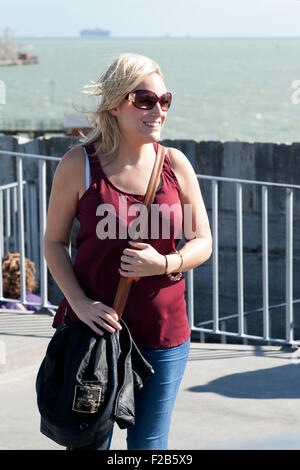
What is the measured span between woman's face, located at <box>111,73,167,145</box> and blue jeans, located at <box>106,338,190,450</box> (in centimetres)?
70

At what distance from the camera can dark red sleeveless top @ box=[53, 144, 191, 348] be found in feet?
8.71

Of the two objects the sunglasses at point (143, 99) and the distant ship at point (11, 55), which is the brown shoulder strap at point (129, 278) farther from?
the distant ship at point (11, 55)

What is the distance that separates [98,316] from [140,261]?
0.22 metres

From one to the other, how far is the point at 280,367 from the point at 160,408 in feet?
8.55

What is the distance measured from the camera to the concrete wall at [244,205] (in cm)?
1019

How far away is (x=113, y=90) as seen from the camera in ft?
8.84

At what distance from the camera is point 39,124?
78250mm

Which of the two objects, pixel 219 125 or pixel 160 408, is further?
pixel 219 125

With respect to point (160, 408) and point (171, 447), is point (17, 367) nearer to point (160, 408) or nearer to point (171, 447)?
point (171, 447)

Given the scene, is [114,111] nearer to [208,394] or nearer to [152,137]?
[152,137]

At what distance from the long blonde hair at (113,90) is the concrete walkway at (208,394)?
5.15 feet

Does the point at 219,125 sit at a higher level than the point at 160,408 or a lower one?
higher

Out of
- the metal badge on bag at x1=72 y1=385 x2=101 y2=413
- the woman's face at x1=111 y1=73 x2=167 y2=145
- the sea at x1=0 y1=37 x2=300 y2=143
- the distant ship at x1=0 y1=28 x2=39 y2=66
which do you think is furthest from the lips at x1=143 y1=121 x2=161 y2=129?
the distant ship at x1=0 y1=28 x2=39 y2=66
